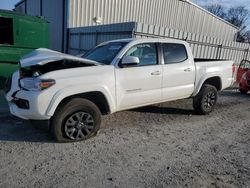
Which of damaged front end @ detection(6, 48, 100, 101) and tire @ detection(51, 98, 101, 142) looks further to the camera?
tire @ detection(51, 98, 101, 142)

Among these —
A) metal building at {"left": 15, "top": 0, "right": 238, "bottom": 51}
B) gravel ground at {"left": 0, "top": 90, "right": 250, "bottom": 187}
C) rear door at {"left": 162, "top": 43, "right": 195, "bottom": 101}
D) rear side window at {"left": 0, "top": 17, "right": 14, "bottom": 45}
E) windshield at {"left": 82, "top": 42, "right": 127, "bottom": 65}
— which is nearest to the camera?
gravel ground at {"left": 0, "top": 90, "right": 250, "bottom": 187}

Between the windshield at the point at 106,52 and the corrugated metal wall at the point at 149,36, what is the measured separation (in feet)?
10.8

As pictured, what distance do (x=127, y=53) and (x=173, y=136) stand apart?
186 cm

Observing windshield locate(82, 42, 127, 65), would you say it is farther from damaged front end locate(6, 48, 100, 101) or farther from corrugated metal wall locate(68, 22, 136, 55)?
corrugated metal wall locate(68, 22, 136, 55)

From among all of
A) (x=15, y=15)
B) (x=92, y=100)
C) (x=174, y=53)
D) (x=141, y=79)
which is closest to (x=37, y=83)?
(x=92, y=100)

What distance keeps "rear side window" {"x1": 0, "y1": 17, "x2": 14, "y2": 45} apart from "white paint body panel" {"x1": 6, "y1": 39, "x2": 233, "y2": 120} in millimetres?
3675

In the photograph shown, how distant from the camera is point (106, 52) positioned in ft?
17.5

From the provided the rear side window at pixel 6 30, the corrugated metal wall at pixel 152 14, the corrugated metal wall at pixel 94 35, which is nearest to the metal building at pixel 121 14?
the corrugated metal wall at pixel 152 14

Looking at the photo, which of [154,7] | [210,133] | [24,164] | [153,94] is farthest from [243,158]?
[154,7]

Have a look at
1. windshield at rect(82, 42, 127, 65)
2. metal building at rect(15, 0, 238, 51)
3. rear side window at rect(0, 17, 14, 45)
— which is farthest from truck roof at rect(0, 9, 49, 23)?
metal building at rect(15, 0, 238, 51)

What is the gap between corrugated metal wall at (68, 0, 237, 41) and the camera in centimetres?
1359

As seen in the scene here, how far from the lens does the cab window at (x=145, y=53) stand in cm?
518

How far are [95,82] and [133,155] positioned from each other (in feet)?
4.54

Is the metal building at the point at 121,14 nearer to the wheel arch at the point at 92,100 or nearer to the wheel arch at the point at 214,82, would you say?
the wheel arch at the point at 214,82
